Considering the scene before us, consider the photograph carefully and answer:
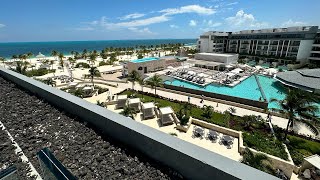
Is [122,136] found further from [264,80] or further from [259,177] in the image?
[264,80]

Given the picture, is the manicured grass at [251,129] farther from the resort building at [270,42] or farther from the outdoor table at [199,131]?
the resort building at [270,42]

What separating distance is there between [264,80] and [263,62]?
25724mm

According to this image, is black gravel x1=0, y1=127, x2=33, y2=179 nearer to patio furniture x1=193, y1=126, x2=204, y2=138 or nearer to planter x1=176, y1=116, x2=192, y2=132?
patio furniture x1=193, y1=126, x2=204, y2=138

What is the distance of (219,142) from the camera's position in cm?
1719

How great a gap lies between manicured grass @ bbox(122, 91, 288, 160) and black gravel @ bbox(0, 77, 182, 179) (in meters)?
14.6

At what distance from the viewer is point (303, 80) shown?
36938 mm

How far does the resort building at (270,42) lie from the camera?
191 ft

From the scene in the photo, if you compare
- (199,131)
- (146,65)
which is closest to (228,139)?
(199,131)

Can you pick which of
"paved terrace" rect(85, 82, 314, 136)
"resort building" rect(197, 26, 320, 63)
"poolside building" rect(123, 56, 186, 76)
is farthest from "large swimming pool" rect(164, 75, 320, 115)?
"resort building" rect(197, 26, 320, 63)

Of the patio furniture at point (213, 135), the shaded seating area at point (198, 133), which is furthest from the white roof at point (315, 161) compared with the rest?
the shaded seating area at point (198, 133)

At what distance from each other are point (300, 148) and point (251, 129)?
430cm

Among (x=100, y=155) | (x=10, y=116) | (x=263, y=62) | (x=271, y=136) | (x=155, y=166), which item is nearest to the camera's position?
(x=155, y=166)

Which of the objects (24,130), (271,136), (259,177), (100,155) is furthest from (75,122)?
(271,136)

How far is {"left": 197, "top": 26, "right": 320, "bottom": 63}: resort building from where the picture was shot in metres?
58.1
